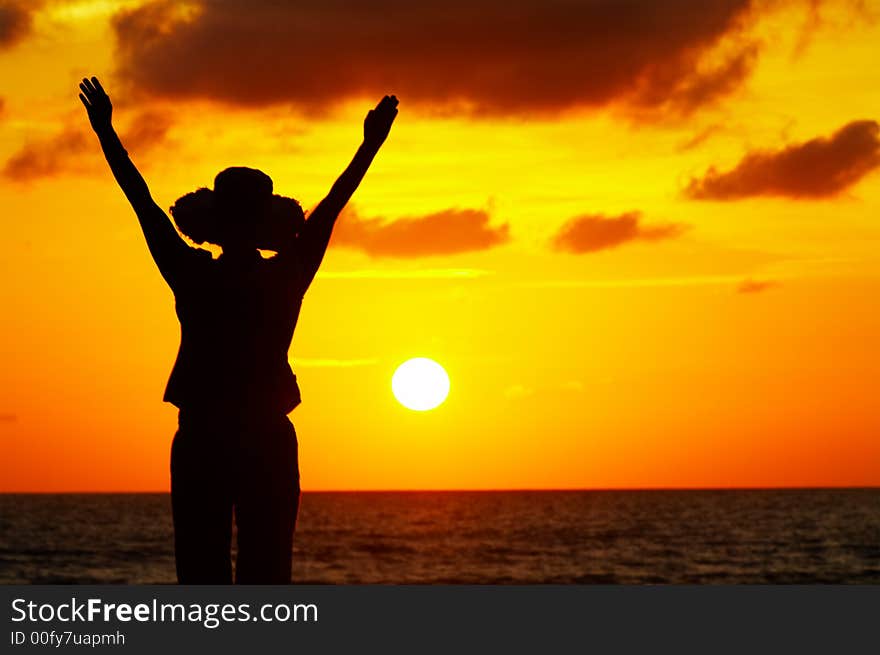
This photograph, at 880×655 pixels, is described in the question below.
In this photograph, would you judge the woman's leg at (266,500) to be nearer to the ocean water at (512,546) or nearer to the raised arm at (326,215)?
the raised arm at (326,215)

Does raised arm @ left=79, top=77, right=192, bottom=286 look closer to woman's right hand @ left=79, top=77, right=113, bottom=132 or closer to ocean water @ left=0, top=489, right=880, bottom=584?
woman's right hand @ left=79, top=77, right=113, bottom=132

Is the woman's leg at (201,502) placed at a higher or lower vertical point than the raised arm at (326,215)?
lower

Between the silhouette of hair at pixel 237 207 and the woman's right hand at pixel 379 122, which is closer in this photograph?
the silhouette of hair at pixel 237 207

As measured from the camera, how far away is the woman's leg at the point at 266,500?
16.2ft

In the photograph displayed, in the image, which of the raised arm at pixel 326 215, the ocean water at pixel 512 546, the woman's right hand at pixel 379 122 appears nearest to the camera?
the raised arm at pixel 326 215

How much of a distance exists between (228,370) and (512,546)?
7295 cm

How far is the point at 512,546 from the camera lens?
76812 mm

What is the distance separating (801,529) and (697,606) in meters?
85.1

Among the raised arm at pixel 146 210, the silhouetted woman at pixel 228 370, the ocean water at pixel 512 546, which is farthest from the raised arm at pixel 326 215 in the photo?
the ocean water at pixel 512 546

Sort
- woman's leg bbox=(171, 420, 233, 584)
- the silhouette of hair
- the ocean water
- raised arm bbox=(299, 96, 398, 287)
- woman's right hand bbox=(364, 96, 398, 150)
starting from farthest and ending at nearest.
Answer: the ocean water < woman's right hand bbox=(364, 96, 398, 150) < raised arm bbox=(299, 96, 398, 287) < the silhouette of hair < woman's leg bbox=(171, 420, 233, 584)

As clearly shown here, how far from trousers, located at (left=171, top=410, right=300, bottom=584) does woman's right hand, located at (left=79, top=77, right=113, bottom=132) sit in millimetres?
1056

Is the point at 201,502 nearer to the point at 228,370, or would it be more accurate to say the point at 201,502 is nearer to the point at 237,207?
the point at 228,370

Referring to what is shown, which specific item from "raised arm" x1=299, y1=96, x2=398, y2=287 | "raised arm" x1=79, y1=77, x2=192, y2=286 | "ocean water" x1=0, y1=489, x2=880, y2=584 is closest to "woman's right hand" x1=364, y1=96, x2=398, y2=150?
"raised arm" x1=299, y1=96, x2=398, y2=287

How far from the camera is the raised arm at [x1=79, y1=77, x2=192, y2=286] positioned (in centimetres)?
494
